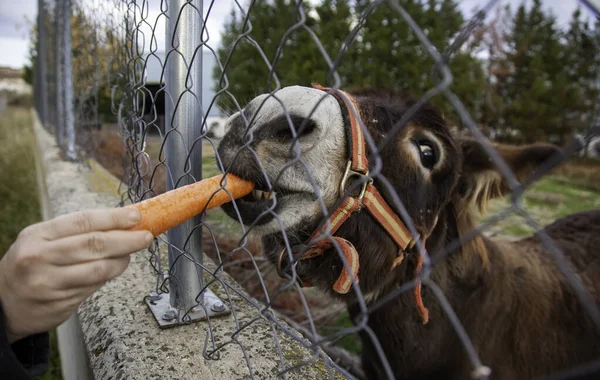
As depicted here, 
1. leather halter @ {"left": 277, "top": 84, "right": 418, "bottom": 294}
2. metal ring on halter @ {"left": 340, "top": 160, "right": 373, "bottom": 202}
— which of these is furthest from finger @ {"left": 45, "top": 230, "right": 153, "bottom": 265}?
metal ring on halter @ {"left": 340, "top": 160, "right": 373, "bottom": 202}

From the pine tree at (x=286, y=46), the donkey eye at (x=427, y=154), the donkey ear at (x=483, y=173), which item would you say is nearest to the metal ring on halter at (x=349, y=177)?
the donkey eye at (x=427, y=154)

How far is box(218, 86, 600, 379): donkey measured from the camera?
1.49 metres

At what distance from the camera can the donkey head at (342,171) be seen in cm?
142

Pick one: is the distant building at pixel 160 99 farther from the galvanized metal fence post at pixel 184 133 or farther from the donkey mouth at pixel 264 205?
the donkey mouth at pixel 264 205

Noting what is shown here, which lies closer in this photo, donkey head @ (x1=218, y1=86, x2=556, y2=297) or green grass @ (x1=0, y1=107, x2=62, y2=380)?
donkey head @ (x1=218, y1=86, x2=556, y2=297)

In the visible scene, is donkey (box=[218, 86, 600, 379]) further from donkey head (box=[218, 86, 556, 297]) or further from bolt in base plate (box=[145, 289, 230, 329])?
bolt in base plate (box=[145, 289, 230, 329])

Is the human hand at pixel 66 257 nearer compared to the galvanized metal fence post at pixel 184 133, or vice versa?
the human hand at pixel 66 257

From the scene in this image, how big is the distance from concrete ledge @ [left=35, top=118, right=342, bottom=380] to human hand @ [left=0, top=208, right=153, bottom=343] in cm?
51

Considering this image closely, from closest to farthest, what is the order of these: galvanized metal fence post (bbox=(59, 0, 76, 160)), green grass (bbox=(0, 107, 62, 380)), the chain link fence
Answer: the chain link fence, green grass (bbox=(0, 107, 62, 380)), galvanized metal fence post (bbox=(59, 0, 76, 160))

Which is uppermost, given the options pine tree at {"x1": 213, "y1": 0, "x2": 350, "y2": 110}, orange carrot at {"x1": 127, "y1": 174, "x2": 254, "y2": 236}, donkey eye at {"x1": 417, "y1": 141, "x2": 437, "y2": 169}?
pine tree at {"x1": 213, "y1": 0, "x2": 350, "y2": 110}

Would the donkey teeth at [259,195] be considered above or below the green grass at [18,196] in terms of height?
above

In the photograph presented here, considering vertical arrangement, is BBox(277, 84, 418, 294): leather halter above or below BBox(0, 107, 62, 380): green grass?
above

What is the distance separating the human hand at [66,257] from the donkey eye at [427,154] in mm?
1385

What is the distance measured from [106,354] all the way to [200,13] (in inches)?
56.1
